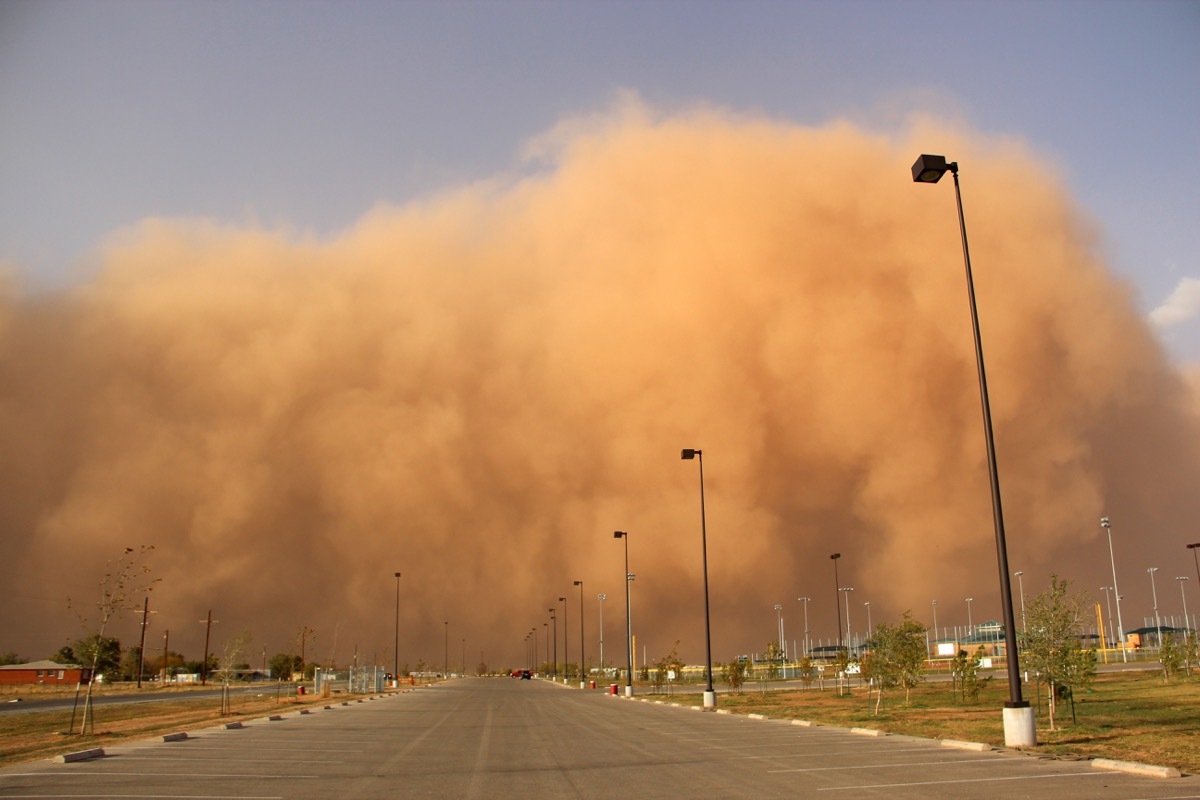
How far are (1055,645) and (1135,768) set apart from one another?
6.56 metres

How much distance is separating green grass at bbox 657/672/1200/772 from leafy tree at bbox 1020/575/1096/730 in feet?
2.95

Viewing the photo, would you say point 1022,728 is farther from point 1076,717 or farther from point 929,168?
point 929,168

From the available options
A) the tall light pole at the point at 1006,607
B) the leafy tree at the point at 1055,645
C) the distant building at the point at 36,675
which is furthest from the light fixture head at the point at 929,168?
the distant building at the point at 36,675

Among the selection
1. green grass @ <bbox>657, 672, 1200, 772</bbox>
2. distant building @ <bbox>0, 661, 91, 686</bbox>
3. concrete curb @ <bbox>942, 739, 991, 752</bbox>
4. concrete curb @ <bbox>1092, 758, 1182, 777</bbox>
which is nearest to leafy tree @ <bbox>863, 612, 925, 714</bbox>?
green grass @ <bbox>657, 672, 1200, 772</bbox>

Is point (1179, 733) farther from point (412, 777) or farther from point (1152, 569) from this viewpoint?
point (1152, 569)

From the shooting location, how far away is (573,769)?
12.7 m

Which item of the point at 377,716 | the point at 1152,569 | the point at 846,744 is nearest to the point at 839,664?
the point at 377,716

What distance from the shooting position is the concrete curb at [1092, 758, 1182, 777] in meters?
10.4

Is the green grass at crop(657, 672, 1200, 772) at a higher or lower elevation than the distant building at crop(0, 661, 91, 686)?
higher

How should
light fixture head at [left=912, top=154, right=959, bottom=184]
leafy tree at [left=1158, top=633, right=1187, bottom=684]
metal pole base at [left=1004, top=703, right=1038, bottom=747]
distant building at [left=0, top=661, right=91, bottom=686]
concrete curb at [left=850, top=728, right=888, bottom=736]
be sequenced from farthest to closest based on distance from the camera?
distant building at [left=0, top=661, right=91, bottom=686] → leafy tree at [left=1158, top=633, right=1187, bottom=684] → concrete curb at [left=850, top=728, right=888, bottom=736] → light fixture head at [left=912, top=154, right=959, bottom=184] → metal pole base at [left=1004, top=703, right=1038, bottom=747]

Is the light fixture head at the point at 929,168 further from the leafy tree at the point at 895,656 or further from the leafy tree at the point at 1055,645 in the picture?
the leafy tree at the point at 895,656

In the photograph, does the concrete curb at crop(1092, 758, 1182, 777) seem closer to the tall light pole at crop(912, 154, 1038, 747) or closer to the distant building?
the tall light pole at crop(912, 154, 1038, 747)

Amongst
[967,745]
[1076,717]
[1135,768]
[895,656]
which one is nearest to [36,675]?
[895,656]

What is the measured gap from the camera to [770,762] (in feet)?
43.4
